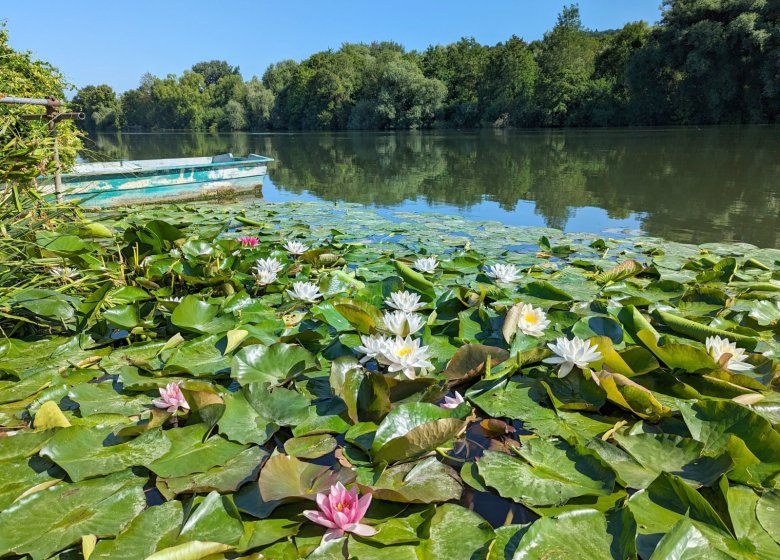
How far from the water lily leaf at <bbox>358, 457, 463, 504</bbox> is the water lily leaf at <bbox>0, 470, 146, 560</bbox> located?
541mm

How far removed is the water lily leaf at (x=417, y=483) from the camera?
108 centimetres

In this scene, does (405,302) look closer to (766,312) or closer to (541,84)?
(766,312)

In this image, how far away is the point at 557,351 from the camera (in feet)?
4.82

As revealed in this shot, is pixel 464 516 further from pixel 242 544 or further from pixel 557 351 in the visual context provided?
pixel 557 351

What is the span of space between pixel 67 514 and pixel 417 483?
2.61 feet

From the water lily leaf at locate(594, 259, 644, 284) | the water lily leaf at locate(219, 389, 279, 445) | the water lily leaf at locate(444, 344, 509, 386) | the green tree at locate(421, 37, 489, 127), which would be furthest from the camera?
the green tree at locate(421, 37, 489, 127)

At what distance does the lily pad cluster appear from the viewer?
3.27 ft

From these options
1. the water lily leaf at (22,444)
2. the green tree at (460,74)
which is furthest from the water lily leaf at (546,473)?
the green tree at (460,74)

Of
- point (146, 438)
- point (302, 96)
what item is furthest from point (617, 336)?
point (302, 96)

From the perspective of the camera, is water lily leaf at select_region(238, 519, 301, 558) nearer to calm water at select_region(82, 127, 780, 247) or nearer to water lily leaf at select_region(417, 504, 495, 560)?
water lily leaf at select_region(417, 504, 495, 560)

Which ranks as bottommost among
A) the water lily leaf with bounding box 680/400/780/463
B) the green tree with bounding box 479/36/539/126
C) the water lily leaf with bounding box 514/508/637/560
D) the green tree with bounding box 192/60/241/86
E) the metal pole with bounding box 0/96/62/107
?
the water lily leaf with bounding box 514/508/637/560

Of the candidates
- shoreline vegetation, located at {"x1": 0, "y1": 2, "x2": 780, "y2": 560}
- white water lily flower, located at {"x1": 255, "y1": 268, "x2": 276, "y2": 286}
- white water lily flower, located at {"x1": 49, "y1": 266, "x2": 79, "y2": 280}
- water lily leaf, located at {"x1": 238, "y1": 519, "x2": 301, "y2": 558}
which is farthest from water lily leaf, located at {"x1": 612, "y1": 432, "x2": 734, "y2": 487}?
white water lily flower, located at {"x1": 49, "y1": 266, "x2": 79, "y2": 280}

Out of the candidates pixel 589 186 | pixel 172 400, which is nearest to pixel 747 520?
pixel 172 400

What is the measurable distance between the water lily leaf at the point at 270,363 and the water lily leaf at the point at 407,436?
1.55 ft
